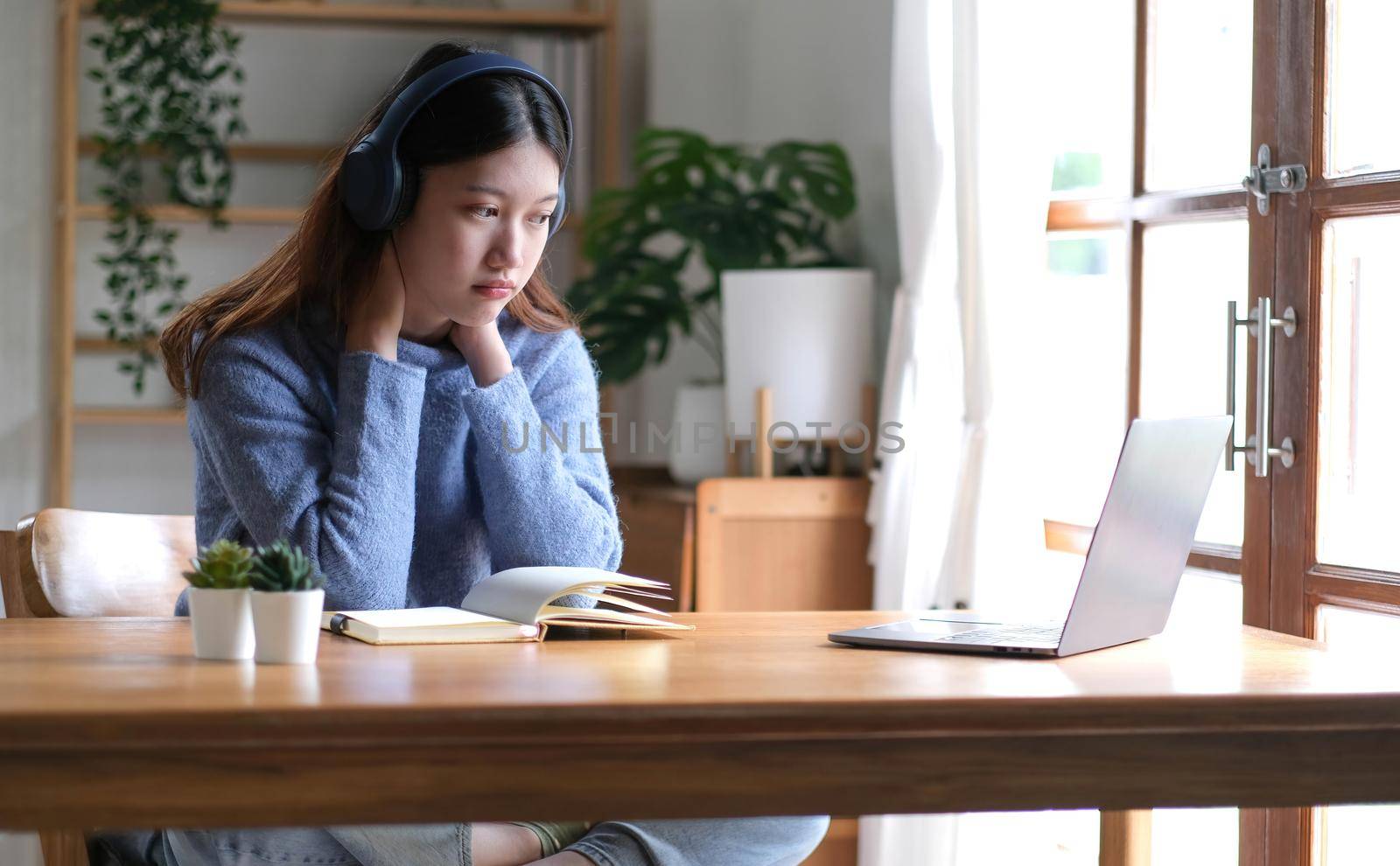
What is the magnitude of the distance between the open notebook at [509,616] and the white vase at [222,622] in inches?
5.6

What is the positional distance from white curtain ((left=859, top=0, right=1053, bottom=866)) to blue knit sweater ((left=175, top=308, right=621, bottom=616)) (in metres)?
0.83

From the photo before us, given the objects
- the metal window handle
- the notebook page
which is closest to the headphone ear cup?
the notebook page

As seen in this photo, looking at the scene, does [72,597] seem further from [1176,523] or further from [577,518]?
[1176,523]

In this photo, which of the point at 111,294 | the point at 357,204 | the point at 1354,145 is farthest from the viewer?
the point at 111,294

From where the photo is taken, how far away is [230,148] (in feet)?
12.5

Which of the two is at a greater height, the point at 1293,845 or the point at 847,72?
the point at 847,72

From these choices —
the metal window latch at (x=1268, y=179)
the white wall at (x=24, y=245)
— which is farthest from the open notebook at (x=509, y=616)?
the white wall at (x=24, y=245)

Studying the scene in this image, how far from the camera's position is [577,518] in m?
1.65

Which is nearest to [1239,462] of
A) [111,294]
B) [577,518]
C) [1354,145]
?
[1354,145]

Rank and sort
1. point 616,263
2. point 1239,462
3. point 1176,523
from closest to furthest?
point 1176,523 → point 1239,462 → point 616,263

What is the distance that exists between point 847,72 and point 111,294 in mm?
1995

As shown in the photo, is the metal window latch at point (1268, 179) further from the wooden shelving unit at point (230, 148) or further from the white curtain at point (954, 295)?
the wooden shelving unit at point (230, 148)

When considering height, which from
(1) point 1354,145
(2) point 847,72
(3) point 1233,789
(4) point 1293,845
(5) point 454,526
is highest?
(2) point 847,72

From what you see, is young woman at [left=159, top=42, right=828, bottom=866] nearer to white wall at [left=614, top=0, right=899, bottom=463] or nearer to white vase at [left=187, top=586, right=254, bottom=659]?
white vase at [left=187, top=586, right=254, bottom=659]
